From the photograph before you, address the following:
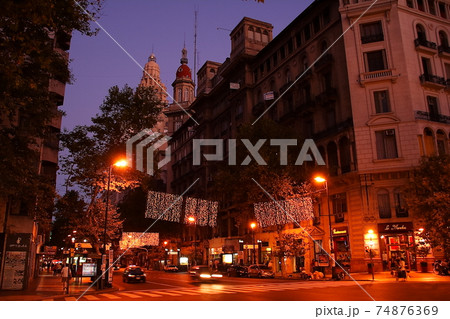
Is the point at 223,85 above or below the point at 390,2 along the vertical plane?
above

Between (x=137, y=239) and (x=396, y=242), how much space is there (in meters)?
47.0

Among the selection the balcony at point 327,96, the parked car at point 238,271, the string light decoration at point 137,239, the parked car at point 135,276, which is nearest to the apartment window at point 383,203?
the balcony at point 327,96

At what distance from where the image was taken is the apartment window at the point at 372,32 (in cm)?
3647

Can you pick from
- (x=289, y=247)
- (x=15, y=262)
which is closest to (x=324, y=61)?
(x=289, y=247)

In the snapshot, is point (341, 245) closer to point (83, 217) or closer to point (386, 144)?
point (386, 144)

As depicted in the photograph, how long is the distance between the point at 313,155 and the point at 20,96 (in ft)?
96.3

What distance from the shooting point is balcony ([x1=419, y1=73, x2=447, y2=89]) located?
115 feet

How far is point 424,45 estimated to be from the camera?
118ft

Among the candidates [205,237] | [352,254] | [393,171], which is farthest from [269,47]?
[205,237]

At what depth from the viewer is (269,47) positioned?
50.1m

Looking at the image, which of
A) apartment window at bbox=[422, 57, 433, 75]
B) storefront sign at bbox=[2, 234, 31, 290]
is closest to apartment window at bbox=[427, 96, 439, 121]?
apartment window at bbox=[422, 57, 433, 75]

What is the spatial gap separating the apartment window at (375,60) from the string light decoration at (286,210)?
46.5 ft

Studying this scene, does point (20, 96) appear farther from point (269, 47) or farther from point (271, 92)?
point (269, 47)

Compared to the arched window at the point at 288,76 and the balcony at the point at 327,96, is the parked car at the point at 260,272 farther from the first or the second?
the arched window at the point at 288,76
